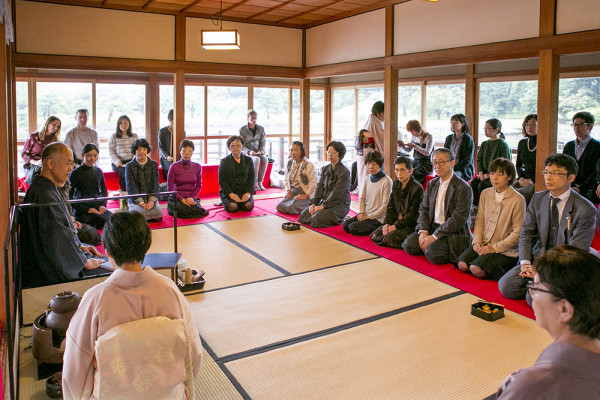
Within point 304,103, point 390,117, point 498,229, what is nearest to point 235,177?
point 390,117

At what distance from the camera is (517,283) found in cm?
386

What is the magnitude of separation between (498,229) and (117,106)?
23.6ft

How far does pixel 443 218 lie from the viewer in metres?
4.94

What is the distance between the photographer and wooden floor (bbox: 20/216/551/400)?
2662 millimetres

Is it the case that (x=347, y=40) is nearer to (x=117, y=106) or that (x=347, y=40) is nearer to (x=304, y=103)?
(x=304, y=103)

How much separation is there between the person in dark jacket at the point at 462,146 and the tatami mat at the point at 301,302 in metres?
2.75

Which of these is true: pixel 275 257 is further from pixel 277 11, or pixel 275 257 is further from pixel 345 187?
pixel 277 11

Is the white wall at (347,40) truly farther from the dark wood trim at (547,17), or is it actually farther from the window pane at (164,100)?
the window pane at (164,100)

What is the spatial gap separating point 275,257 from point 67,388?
3192 mm

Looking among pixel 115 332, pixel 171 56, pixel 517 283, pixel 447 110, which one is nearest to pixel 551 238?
pixel 517 283

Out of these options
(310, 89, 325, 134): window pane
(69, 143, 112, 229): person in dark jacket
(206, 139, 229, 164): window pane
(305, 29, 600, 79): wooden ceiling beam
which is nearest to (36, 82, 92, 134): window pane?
(206, 139, 229, 164): window pane

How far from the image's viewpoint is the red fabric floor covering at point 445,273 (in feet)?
12.6

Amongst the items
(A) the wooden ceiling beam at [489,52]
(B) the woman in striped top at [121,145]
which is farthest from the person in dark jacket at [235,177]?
(A) the wooden ceiling beam at [489,52]

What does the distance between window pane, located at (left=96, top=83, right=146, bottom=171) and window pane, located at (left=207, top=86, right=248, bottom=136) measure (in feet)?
Answer: 4.25
